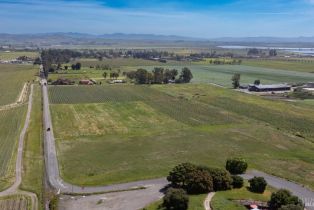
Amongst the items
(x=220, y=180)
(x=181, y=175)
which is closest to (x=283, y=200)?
(x=220, y=180)

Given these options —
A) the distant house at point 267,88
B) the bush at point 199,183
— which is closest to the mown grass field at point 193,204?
the bush at point 199,183

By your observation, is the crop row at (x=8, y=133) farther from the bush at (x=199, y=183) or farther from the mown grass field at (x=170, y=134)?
the bush at (x=199, y=183)

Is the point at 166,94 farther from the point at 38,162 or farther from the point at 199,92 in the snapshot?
the point at 38,162

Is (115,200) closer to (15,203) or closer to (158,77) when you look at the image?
(15,203)

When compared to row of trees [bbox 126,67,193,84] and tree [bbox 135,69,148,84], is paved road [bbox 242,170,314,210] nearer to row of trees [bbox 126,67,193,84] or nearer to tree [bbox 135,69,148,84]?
tree [bbox 135,69,148,84]

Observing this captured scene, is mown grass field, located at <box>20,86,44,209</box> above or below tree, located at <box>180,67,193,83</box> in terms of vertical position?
below

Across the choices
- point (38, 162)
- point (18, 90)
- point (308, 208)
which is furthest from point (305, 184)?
point (18, 90)

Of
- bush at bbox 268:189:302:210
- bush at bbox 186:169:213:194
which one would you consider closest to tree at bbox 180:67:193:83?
bush at bbox 186:169:213:194

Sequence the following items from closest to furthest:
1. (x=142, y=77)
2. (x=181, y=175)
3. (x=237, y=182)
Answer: (x=181, y=175)
(x=237, y=182)
(x=142, y=77)
